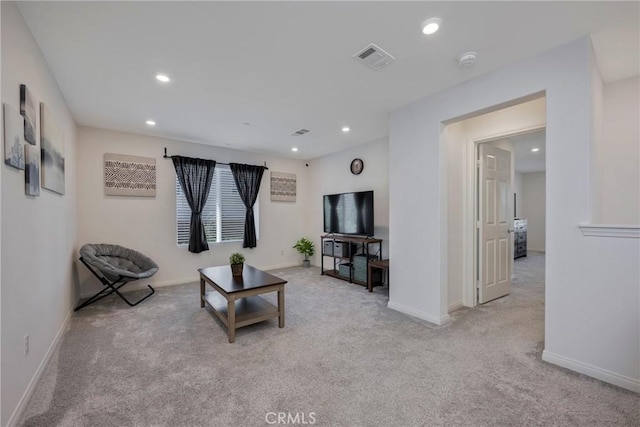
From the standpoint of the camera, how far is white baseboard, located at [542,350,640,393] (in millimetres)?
1765

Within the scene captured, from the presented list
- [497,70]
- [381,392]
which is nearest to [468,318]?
[381,392]

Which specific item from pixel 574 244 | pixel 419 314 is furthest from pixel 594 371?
pixel 419 314

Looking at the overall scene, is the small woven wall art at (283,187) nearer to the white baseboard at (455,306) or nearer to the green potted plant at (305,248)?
the green potted plant at (305,248)

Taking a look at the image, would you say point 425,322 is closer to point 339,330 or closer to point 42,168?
point 339,330

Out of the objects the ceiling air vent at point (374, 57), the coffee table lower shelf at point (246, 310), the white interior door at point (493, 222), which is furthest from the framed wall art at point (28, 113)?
the white interior door at point (493, 222)

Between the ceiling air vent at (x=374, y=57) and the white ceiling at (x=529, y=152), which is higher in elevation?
the ceiling air vent at (x=374, y=57)

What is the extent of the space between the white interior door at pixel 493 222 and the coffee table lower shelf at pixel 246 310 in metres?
2.58

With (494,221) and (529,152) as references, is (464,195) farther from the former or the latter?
(529,152)

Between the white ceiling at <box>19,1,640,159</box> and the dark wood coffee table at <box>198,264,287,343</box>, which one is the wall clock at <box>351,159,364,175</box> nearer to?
the white ceiling at <box>19,1,640,159</box>

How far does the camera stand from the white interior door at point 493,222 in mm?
3342

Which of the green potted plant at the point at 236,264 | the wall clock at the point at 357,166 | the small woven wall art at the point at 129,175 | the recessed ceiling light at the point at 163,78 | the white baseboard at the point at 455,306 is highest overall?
the recessed ceiling light at the point at 163,78

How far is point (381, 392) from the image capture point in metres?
1.77

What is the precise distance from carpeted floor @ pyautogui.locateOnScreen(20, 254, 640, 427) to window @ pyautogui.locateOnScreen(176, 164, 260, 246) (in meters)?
1.95

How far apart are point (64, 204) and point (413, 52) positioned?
12.2 feet
